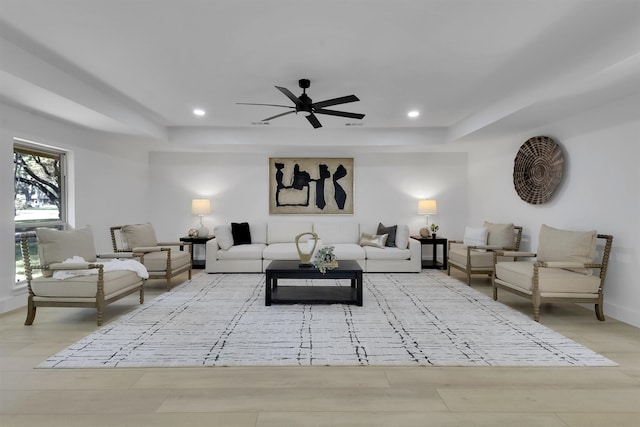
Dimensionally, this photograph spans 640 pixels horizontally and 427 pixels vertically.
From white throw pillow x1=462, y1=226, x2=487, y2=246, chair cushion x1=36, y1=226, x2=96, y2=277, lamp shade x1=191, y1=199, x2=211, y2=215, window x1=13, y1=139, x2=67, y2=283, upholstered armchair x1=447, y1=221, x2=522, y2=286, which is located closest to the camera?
chair cushion x1=36, y1=226, x2=96, y2=277

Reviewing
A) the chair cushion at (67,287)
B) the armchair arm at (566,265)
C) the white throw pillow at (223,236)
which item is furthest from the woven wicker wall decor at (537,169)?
the chair cushion at (67,287)

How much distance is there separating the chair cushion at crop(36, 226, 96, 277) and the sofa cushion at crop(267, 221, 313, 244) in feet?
10.1

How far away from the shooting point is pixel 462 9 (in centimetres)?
230

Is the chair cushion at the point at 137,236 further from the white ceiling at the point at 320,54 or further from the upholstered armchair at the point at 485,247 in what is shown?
the upholstered armchair at the point at 485,247

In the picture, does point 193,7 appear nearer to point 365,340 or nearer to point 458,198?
point 365,340

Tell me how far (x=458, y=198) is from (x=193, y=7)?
19.4 ft

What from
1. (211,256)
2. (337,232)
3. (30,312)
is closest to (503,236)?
(337,232)

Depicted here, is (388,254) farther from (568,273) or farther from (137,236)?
(137,236)

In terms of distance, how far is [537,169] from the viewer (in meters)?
4.66

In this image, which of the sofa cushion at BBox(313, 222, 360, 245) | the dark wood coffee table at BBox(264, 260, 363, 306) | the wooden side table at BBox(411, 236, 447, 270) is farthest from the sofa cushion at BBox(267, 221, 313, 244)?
the dark wood coffee table at BBox(264, 260, 363, 306)

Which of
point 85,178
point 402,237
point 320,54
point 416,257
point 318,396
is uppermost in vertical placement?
point 320,54

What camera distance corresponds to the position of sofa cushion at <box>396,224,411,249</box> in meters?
5.85

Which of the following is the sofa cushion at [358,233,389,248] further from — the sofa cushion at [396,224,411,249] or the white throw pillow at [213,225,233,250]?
the white throw pillow at [213,225,233,250]

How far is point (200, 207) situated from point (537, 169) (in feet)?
18.0
